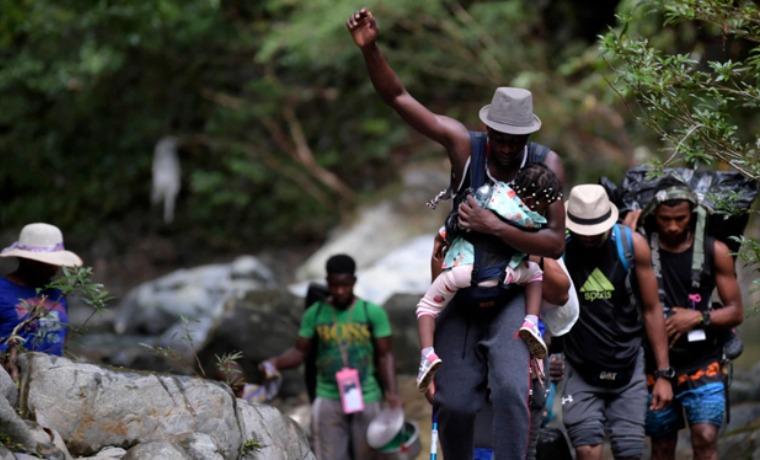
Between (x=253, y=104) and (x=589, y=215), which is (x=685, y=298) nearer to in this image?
(x=589, y=215)

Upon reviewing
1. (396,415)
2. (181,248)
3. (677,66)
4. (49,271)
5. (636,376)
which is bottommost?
(181,248)

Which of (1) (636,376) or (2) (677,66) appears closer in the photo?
(2) (677,66)

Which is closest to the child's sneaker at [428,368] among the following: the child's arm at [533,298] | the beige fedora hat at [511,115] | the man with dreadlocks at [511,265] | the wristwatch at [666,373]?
the man with dreadlocks at [511,265]

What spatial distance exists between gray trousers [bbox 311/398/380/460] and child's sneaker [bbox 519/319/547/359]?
2794mm

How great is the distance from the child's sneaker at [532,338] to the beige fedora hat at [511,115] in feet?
2.98

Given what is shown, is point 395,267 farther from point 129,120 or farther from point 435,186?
point 129,120

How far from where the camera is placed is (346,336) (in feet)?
26.1

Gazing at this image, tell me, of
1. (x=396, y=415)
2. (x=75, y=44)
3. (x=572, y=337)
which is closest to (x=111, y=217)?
(x=75, y=44)

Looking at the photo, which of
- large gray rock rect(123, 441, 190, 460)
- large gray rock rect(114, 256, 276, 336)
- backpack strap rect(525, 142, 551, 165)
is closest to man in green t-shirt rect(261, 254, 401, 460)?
backpack strap rect(525, 142, 551, 165)

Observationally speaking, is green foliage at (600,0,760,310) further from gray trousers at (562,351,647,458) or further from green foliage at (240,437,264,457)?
green foliage at (240,437,264,457)

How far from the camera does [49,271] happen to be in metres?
6.76

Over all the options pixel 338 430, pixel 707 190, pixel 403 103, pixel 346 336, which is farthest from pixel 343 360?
pixel 403 103

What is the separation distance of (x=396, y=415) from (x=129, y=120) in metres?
16.2

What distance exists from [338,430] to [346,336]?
25.9 inches
